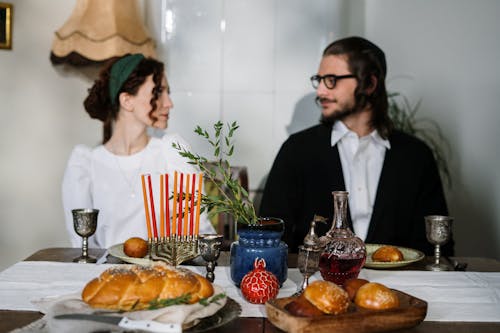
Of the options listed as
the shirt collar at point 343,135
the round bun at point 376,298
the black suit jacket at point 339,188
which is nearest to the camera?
the round bun at point 376,298

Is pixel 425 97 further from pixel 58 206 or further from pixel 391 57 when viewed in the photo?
pixel 58 206

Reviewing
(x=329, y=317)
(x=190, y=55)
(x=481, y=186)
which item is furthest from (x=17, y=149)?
(x=329, y=317)

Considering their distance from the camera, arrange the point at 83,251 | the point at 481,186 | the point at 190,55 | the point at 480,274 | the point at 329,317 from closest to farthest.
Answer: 1. the point at 329,317
2. the point at 480,274
3. the point at 83,251
4. the point at 481,186
5. the point at 190,55

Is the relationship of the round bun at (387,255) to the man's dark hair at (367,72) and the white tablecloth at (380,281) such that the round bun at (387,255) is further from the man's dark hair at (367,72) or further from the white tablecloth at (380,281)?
the man's dark hair at (367,72)

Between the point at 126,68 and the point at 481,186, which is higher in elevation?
the point at 126,68

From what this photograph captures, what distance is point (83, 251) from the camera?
221 cm

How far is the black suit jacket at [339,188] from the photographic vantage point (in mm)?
2963

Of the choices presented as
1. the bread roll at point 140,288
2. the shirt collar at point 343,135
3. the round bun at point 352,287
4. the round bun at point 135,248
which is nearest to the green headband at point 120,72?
the shirt collar at point 343,135

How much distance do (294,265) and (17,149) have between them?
8.23ft

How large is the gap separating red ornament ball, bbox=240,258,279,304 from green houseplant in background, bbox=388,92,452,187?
2.27m

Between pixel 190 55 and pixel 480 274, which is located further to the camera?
pixel 190 55

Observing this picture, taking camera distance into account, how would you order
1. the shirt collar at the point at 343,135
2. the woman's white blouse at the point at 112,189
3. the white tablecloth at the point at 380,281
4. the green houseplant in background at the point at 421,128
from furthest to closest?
1. the green houseplant in background at the point at 421,128
2. the shirt collar at the point at 343,135
3. the woman's white blouse at the point at 112,189
4. the white tablecloth at the point at 380,281

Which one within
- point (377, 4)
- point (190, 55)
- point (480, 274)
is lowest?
point (480, 274)

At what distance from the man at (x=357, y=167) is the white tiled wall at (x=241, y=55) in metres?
0.90
